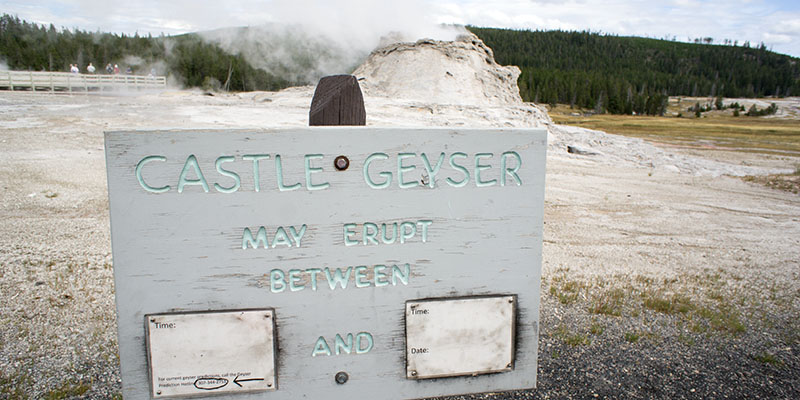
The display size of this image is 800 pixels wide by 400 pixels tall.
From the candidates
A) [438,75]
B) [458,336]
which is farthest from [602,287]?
[438,75]

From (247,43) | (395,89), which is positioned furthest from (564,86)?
(395,89)

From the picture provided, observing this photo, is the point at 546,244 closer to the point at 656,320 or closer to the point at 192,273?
the point at 656,320

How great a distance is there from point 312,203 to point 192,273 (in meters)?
0.49

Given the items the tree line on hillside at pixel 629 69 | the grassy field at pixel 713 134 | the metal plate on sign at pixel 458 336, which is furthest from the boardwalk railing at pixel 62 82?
the tree line on hillside at pixel 629 69

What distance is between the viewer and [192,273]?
1813mm

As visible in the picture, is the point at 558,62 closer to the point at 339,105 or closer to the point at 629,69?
the point at 629,69

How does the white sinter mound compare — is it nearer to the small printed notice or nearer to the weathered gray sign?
the weathered gray sign

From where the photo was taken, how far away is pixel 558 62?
400ft

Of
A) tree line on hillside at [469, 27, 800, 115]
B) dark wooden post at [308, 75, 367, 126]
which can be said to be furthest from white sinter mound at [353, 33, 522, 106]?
tree line on hillside at [469, 27, 800, 115]

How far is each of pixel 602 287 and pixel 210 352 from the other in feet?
14.3

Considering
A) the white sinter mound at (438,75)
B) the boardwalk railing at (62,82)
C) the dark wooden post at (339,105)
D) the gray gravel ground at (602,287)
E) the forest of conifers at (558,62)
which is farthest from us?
the forest of conifers at (558,62)

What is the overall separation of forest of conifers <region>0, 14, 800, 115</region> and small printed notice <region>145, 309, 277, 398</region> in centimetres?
3769

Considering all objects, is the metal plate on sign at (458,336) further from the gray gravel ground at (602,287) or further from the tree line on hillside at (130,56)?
the tree line on hillside at (130,56)

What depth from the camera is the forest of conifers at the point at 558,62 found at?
4944cm
